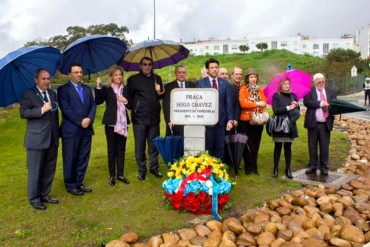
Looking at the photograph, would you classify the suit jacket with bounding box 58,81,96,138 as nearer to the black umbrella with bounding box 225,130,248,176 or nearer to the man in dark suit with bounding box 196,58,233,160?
the man in dark suit with bounding box 196,58,233,160

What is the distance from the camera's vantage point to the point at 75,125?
5.19 metres

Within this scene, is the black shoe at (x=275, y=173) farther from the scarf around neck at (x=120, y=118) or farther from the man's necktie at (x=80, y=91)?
the man's necktie at (x=80, y=91)

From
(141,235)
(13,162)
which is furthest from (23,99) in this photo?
(13,162)

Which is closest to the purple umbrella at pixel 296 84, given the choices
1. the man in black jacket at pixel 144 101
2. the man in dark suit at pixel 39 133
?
the man in black jacket at pixel 144 101

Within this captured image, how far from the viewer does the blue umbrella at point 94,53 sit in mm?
5297

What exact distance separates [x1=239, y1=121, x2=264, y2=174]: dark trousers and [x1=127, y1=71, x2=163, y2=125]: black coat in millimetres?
1572

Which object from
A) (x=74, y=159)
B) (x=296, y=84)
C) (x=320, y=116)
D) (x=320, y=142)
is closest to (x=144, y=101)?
(x=74, y=159)

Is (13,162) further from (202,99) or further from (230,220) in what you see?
(230,220)

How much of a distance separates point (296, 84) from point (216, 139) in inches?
77.8

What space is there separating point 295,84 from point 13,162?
5869mm

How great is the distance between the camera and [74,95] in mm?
5180

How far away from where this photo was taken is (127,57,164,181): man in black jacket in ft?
18.8

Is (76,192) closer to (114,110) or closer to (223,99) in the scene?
(114,110)

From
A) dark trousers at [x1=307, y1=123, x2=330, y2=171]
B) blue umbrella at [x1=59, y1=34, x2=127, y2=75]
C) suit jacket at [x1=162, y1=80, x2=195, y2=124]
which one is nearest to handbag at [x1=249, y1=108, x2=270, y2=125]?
dark trousers at [x1=307, y1=123, x2=330, y2=171]
